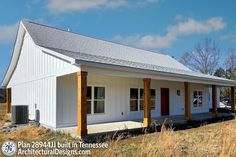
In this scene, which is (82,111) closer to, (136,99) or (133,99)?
(133,99)

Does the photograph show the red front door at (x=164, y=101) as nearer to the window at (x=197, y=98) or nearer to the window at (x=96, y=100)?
the window at (x=197, y=98)

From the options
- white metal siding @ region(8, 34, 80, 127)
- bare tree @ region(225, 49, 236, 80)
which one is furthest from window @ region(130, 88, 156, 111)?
bare tree @ region(225, 49, 236, 80)

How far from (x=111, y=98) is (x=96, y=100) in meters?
1.19

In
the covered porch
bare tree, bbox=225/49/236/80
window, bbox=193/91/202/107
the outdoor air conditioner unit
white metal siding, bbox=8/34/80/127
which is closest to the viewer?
the covered porch

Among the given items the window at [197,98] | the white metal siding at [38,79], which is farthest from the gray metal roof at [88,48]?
the window at [197,98]

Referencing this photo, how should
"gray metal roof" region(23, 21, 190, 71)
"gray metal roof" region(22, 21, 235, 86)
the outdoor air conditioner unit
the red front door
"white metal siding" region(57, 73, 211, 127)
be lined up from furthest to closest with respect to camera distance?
the red front door → "gray metal roof" region(23, 21, 190, 71) → "gray metal roof" region(22, 21, 235, 86) → the outdoor air conditioner unit → "white metal siding" region(57, 73, 211, 127)

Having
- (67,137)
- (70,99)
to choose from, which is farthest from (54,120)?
(67,137)

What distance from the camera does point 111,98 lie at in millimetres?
16125

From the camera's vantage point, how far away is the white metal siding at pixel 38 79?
527 inches

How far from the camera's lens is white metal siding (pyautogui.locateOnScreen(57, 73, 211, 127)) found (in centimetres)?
1359

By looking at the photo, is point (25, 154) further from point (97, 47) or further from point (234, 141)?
point (97, 47)

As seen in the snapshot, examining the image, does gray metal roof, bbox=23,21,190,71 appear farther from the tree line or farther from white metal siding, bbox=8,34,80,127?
the tree line

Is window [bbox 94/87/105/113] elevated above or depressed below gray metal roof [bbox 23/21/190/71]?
below

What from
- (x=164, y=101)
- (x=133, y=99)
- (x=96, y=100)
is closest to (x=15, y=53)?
(x=96, y=100)
